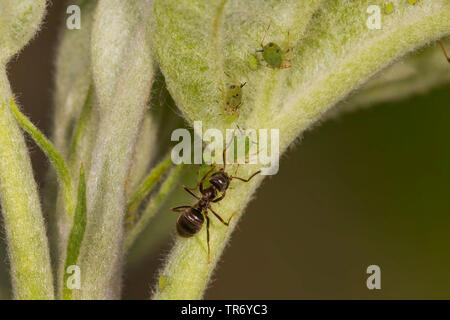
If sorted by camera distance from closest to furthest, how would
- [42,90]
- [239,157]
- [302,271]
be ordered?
[239,157]
[302,271]
[42,90]

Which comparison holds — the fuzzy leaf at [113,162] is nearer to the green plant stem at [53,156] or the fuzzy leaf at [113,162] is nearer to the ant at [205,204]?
the green plant stem at [53,156]

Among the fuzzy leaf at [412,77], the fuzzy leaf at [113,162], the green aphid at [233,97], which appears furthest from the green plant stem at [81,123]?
the fuzzy leaf at [412,77]

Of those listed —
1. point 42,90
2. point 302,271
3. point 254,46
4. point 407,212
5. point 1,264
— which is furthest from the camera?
point 42,90

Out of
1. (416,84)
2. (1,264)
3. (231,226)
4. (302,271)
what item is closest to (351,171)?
(302,271)
